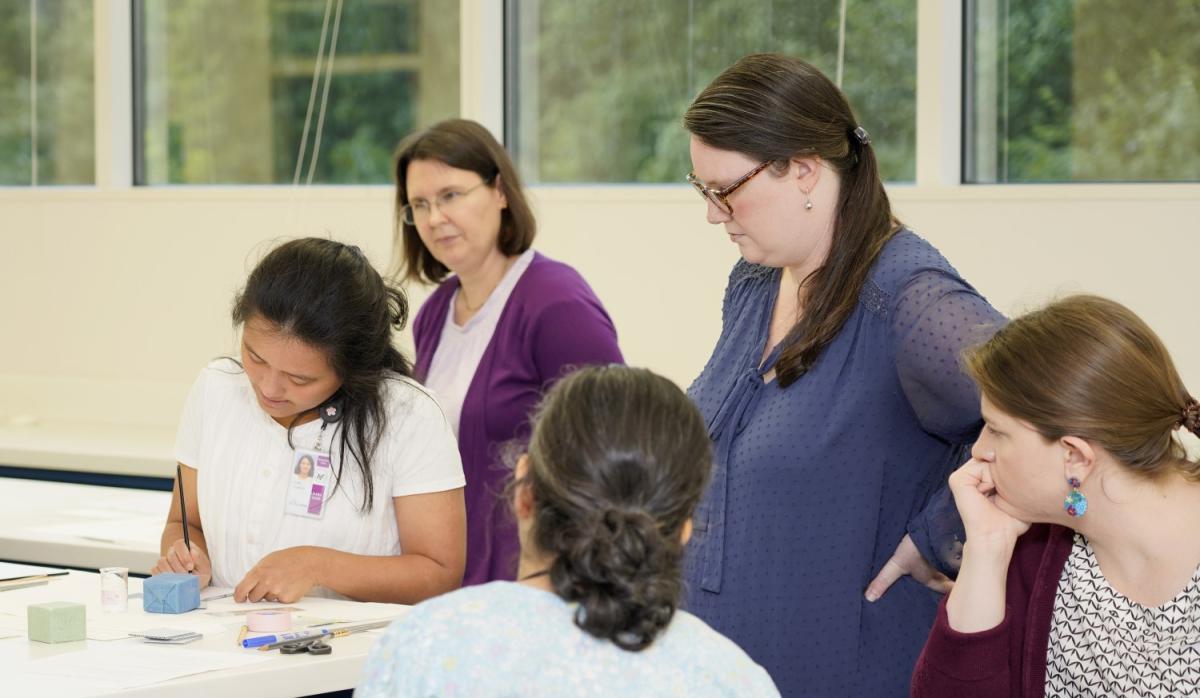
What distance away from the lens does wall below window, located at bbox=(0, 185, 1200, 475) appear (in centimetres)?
365

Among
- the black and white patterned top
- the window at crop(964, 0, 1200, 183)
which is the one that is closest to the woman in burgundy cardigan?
the black and white patterned top

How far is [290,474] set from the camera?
2.39 metres

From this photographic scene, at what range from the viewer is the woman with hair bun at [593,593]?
1266mm

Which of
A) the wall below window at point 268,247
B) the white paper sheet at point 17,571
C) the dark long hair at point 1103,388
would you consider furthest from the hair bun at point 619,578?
the wall below window at point 268,247

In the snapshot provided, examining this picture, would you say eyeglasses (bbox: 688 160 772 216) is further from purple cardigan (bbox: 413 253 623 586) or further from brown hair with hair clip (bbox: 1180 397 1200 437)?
purple cardigan (bbox: 413 253 623 586)

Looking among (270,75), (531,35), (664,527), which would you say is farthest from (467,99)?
(664,527)

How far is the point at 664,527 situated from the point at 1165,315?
104 inches

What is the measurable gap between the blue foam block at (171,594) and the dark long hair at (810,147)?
97cm

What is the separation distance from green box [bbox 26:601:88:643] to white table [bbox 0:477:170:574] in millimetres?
1079

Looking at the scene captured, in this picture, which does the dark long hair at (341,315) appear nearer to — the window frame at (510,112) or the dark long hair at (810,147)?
the dark long hair at (810,147)

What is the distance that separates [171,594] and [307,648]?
1.09ft

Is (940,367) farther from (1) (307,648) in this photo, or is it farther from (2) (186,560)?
(2) (186,560)

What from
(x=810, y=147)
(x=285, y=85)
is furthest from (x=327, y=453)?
(x=285, y=85)

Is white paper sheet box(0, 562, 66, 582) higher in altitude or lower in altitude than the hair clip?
lower
